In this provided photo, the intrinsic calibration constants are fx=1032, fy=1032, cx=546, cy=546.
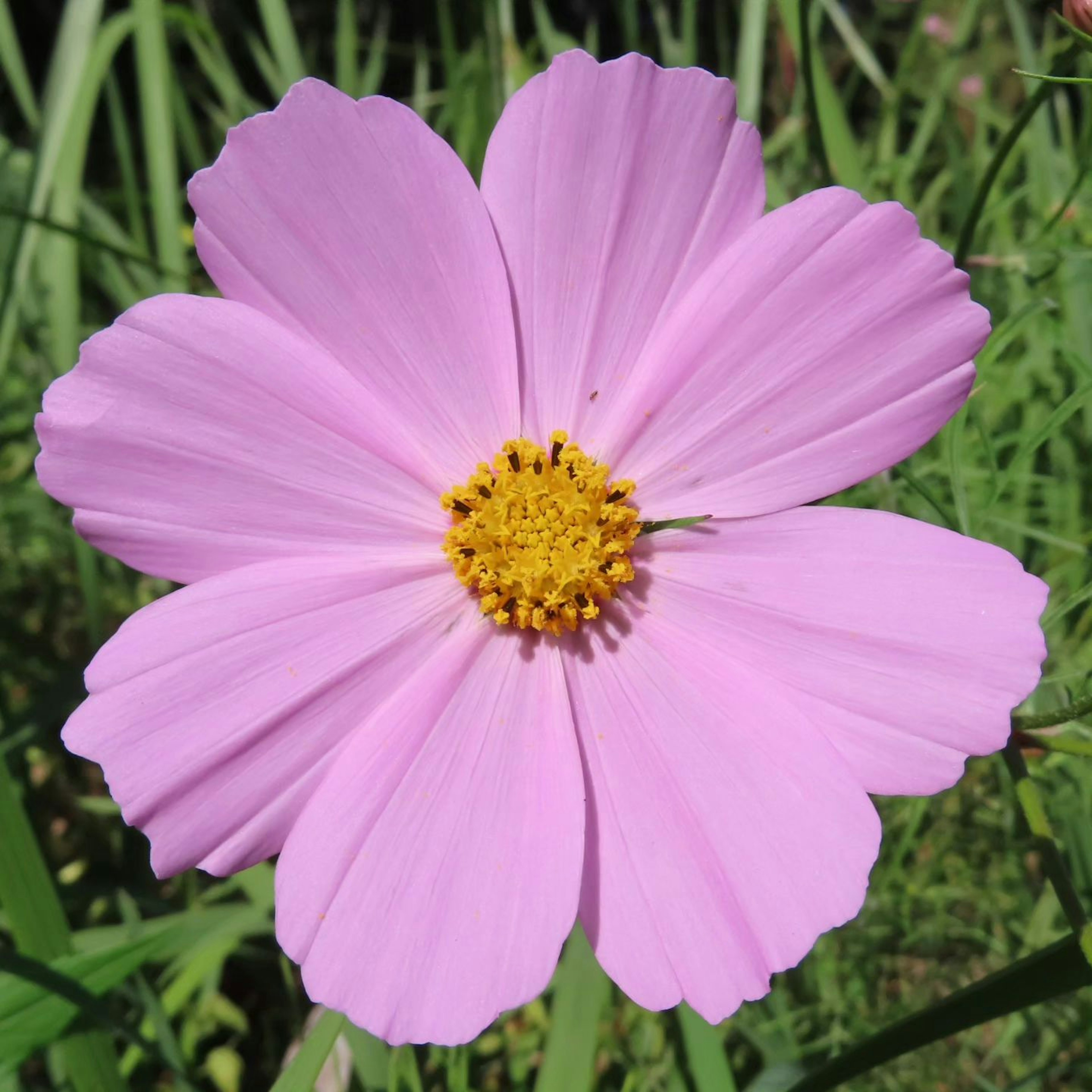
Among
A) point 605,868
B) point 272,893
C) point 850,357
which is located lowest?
point 272,893

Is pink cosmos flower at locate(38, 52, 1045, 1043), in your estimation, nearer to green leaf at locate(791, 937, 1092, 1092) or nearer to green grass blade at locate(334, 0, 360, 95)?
green leaf at locate(791, 937, 1092, 1092)

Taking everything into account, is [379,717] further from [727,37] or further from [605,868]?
[727,37]

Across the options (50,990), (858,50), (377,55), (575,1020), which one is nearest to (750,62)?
(858,50)

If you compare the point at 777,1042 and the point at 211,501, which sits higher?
the point at 211,501

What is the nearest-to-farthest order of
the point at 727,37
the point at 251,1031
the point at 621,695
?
the point at 621,695 → the point at 251,1031 → the point at 727,37

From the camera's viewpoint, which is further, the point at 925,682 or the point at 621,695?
the point at 621,695

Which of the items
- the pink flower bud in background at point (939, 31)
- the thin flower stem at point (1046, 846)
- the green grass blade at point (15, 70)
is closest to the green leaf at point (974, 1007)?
the thin flower stem at point (1046, 846)

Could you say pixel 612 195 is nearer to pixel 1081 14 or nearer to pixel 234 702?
pixel 1081 14

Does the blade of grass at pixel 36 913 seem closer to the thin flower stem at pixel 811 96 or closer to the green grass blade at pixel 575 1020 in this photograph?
the green grass blade at pixel 575 1020

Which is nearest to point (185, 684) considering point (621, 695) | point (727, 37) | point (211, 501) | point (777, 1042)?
point (211, 501)
